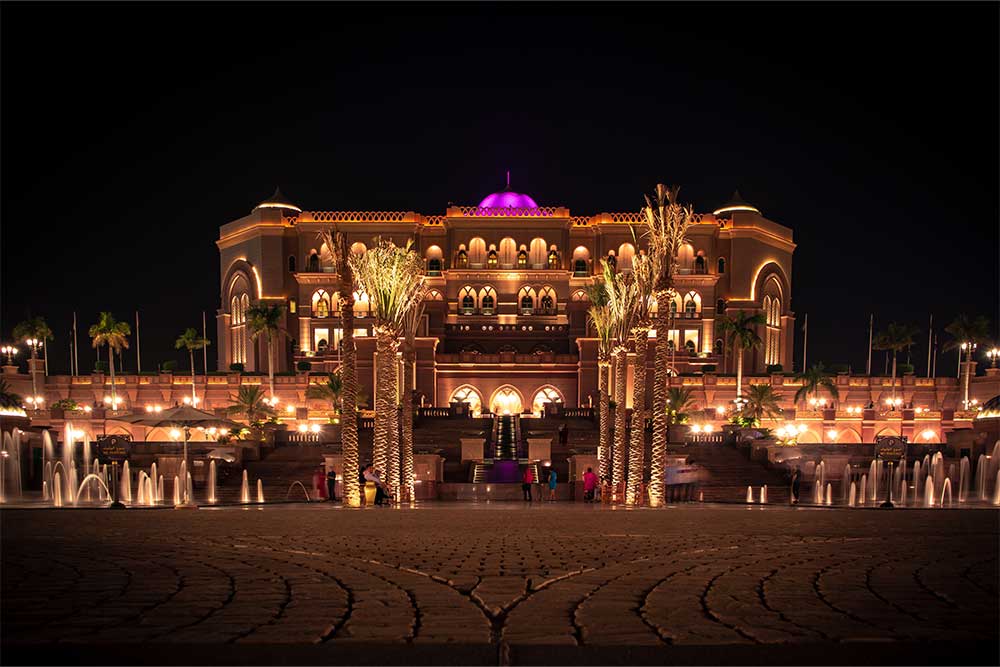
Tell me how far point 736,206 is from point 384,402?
2268 inches

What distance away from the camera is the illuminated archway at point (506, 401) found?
64.8 metres

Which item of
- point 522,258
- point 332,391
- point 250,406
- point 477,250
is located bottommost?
point 250,406

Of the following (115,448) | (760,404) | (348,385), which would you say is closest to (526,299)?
(760,404)

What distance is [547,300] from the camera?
244 ft

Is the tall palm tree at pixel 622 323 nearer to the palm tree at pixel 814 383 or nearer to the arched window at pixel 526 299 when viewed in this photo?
the palm tree at pixel 814 383

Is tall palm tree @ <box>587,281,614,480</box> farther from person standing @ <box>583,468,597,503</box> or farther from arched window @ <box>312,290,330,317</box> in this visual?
arched window @ <box>312,290,330,317</box>

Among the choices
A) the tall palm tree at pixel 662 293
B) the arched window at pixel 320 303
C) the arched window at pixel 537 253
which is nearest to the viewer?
the tall palm tree at pixel 662 293

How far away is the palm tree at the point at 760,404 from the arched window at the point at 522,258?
24223mm

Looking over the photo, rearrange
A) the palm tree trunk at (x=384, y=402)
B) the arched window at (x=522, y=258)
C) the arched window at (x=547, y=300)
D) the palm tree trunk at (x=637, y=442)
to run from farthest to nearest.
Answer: the arched window at (x=522, y=258) → the arched window at (x=547, y=300) → the palm tree trunk at (x=384, y=402) → the palm tree trunk at (x=637, y=442)

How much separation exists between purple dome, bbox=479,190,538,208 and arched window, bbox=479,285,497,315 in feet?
31.1

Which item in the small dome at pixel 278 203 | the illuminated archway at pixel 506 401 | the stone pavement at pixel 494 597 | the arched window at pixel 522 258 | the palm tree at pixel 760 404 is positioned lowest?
the illuminated archway at pixel 506 401

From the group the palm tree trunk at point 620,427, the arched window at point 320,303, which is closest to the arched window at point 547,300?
the arched window at point 320,303

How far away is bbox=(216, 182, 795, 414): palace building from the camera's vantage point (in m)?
70.9

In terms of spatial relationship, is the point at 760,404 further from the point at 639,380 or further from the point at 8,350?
the point at 8,350
